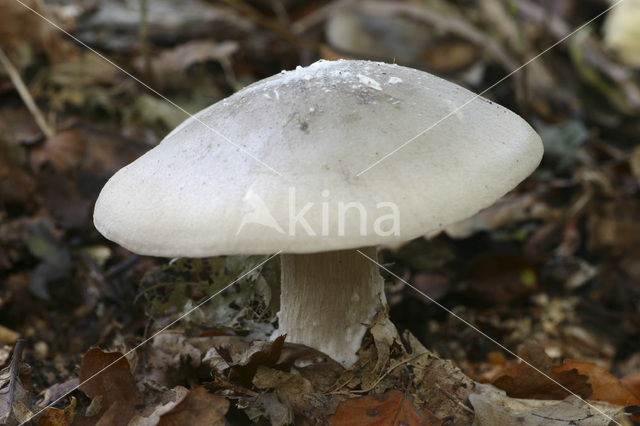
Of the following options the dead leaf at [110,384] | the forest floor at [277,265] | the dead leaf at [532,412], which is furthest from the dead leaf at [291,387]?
the dead leaf at [532,412]

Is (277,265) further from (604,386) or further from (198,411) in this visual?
(604,386)

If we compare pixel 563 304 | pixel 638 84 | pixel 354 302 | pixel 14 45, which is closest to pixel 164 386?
pixel 354 302

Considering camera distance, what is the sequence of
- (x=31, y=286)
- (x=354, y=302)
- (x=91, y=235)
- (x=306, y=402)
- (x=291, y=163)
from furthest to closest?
(x=91, y=235) < (x=31, y=286) < (x=354, y=302) < (x=306, y=402) < (x=291, y=163)

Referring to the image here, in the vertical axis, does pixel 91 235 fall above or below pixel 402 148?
below

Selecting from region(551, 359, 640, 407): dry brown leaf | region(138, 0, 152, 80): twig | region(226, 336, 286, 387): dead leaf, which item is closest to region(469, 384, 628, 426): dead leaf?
region(551, 359, 640, 407): dry brown leaf

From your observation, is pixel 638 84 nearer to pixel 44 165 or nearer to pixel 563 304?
pixel 563 304

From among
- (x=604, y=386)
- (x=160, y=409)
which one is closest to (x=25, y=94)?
(x=160, y=409)

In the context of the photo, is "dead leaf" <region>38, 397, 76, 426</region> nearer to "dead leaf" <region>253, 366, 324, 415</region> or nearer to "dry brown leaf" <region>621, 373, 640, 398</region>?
"dead leaf" <region>253, 366, 324, 415</region>

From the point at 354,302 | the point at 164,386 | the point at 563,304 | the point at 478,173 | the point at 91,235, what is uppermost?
the point at 478,173
